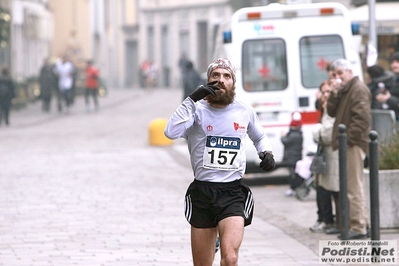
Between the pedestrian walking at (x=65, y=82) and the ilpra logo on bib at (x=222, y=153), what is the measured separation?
30.5 m

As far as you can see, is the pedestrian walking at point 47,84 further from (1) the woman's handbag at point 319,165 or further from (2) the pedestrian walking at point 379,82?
(1) the woman's handbag at point 319,165

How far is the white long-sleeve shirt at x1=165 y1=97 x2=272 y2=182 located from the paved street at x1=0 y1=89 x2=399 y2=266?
2.15 m

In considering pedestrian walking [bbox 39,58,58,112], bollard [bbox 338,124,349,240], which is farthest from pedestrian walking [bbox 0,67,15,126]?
bollard [bbox 338,124,349,240]

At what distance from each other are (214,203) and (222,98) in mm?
650

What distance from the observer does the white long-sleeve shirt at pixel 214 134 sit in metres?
6.84

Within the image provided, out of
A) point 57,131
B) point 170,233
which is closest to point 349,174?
point 170,233

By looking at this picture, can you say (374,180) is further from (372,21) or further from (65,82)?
(65,82)

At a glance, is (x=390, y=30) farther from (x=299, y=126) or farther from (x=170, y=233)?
(x=170, y=233)

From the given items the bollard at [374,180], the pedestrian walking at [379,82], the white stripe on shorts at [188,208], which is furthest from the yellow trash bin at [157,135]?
the white stripe on shorts at [188,208]

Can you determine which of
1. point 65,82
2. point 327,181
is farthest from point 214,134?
point 65,82

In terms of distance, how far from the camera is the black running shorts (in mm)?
6809

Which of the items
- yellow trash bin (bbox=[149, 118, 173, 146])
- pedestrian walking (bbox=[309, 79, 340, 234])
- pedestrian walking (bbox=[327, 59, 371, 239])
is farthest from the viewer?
yellow trash bin (bbox=[149, 118, 173, 146])

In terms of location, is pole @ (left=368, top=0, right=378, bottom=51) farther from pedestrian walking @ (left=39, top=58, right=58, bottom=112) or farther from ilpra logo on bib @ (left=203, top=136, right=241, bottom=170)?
pedestrian walking @ (left=39, top=58, right=58, bottom=112)

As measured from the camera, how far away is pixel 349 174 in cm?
1028
